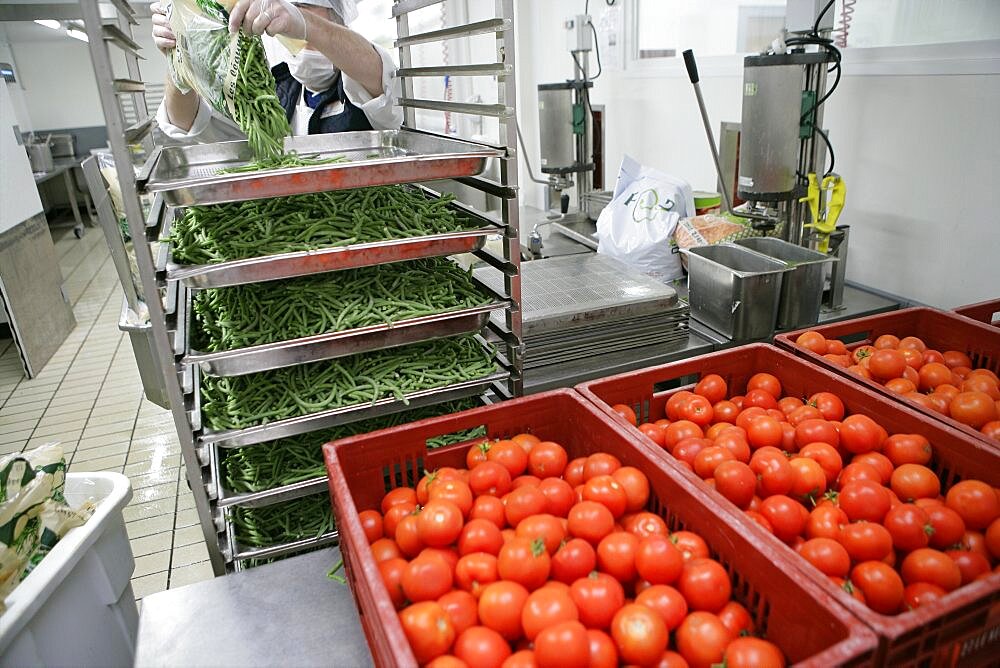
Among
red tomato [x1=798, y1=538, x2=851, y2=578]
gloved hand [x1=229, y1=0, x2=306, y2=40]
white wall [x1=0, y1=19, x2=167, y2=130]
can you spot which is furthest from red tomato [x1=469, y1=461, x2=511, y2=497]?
white wall [x1=0, y1=19, x2=167, y2=130]

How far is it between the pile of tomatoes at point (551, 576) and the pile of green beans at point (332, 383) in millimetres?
285

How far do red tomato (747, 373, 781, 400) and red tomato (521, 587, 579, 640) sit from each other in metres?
0.95

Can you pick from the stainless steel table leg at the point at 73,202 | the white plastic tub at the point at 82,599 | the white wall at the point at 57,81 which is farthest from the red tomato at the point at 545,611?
the white wall at the point at 57,81

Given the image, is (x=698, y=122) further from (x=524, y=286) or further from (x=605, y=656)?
(x=605, y=656)

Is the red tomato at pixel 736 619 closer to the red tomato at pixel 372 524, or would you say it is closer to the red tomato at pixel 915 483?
the red tomato at pixel 915 483

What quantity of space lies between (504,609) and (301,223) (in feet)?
3.32

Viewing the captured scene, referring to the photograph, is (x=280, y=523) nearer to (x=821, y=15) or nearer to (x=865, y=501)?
(x=865, y=501)

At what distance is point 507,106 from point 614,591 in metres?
1.08

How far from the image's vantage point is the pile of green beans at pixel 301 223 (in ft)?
4.91

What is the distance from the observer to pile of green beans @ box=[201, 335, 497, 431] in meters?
1.52

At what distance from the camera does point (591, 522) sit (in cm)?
121

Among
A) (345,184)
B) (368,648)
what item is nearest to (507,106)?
(345,184)

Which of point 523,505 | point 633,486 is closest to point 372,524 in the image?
point 523,505

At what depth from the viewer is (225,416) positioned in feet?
4.94
